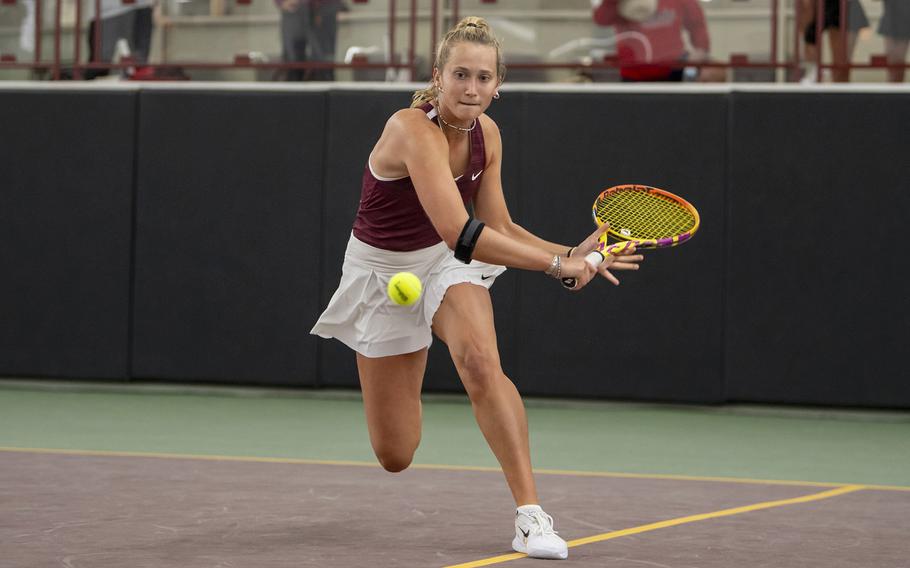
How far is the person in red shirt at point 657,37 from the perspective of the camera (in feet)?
32.8

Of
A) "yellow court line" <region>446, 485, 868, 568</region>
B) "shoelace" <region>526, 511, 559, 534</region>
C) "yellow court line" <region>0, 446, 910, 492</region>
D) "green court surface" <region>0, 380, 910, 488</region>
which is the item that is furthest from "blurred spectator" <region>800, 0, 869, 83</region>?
"shoelace" <region>526, 511, 559, 534</region>

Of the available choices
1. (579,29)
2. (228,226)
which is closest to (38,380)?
(228,226)

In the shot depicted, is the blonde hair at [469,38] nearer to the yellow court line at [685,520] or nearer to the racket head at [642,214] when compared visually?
the racket head at [642,214]

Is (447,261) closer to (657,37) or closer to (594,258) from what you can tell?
(594,258)

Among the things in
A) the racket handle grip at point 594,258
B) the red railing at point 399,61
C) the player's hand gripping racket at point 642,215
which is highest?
the red railing at point 399,61

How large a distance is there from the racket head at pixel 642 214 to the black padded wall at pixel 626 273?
154 inches

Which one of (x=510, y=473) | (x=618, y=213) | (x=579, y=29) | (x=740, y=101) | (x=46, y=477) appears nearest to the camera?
(x=510, y=473)

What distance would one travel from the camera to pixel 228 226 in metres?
10.3

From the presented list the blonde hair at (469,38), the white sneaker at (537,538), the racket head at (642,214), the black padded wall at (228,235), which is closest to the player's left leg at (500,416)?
the white sneaker at (537,538)

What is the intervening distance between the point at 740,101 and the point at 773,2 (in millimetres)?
890

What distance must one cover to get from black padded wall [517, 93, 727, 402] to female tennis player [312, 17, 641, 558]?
421cm

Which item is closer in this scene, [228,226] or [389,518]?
[389,518]

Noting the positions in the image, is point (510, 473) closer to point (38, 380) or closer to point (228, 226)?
point (228, 226)

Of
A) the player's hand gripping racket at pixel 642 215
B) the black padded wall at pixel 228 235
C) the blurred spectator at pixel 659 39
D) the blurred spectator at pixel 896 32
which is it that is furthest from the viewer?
the black padded wall at pixel 228 235
